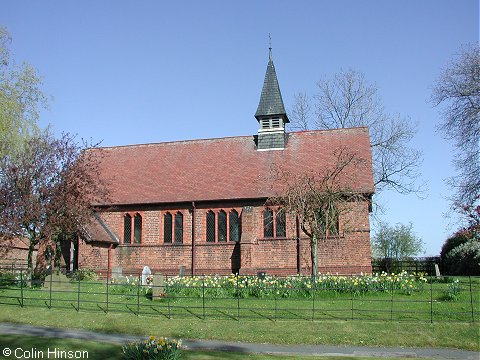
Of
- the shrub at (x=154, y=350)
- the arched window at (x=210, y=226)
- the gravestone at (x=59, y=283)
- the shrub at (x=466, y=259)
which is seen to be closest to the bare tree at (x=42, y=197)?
the gravestone at (x=59, y=283)

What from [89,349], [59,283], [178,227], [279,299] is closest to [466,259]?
[178,227]

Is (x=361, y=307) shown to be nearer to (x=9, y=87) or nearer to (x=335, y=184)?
(x=335, y=184)

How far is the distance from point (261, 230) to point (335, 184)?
6.04m

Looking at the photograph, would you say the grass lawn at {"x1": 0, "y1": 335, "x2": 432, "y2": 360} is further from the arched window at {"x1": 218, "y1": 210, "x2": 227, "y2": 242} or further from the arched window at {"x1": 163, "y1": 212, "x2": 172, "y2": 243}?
the arched window at {"x1": 163, "y1": 212, "x2": 172, "y2": 243}

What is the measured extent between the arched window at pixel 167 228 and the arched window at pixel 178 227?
0.37 meters

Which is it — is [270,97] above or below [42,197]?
above

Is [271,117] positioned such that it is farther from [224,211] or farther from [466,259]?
[466,259]

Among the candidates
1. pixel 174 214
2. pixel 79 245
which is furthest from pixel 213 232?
pixel 79 245

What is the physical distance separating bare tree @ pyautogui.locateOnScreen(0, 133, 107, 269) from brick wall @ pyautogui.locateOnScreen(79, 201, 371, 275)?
6025 millimetres

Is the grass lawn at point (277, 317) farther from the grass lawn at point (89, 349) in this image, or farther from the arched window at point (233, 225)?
the arched window at point (233, 225)

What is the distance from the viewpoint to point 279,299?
53.4 feet

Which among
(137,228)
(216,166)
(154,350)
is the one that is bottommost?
(154,350)

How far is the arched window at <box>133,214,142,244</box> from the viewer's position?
29.9m

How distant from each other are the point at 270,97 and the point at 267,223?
31.1 feet
